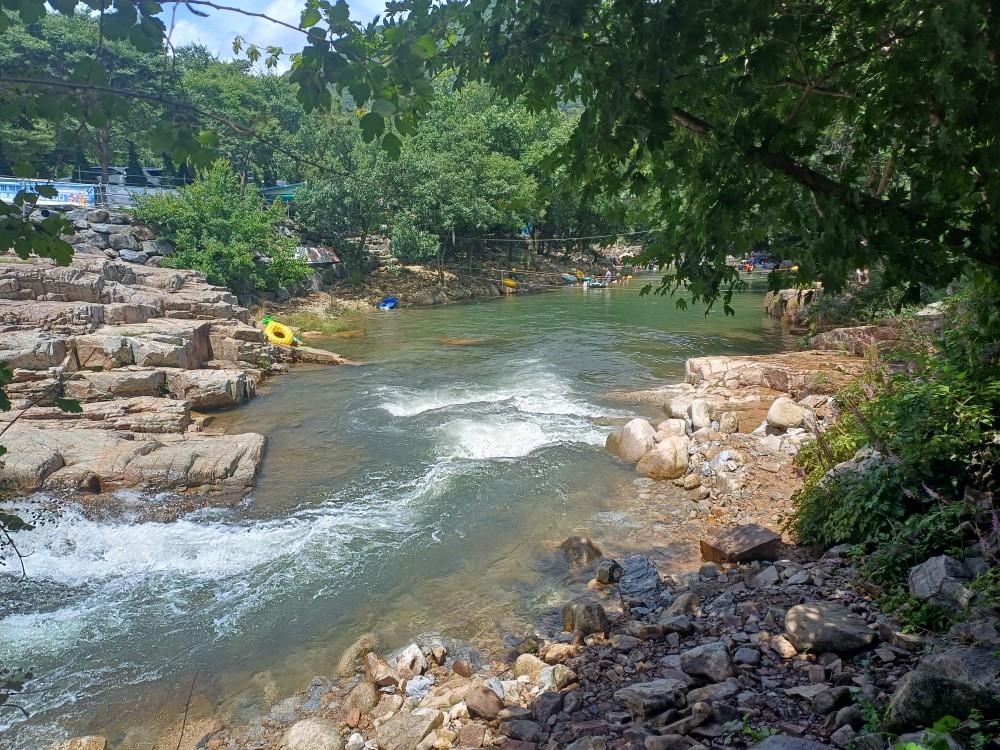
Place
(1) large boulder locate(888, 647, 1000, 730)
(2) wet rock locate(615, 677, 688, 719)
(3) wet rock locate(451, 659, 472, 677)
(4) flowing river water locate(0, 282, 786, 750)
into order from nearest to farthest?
(1) large boulder locate(888, 647, 1000, 730)
(2) wet rock locate(615, 677, 688, 719)
(3) wet rock locate(451, 659, 472, 677)
(4) flowing river water locate(0, 282, 786, 750)

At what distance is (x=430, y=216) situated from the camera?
3416 cm

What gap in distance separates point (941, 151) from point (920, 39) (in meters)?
0.61

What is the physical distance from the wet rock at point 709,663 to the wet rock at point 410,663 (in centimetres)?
228

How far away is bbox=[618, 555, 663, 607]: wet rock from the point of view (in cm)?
620

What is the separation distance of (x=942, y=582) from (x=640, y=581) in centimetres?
296

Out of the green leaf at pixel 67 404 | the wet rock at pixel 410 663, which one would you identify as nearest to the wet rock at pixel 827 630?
the wet rock at pixel 410 663

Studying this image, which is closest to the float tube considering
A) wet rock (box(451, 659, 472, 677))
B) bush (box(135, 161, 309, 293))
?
bush (box(135, 161, 309, 293))

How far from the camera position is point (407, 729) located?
4.59 meters

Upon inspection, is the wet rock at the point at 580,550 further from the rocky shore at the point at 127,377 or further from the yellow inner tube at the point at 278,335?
the yellow inner tube at the point at 278,335

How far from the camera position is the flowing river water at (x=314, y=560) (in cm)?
566

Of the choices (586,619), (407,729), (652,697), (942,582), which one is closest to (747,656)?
(652,697)

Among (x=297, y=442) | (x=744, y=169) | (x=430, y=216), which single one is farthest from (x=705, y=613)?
(x=430, y=216)

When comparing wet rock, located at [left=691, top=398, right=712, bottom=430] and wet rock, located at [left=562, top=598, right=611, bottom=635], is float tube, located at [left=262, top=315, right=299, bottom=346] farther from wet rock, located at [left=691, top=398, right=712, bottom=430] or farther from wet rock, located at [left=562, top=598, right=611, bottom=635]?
wet rock, located at [left=562, top=598, right=611, bottom=635]

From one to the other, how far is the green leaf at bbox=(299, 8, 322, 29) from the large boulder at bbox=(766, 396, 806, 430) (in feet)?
29.8
